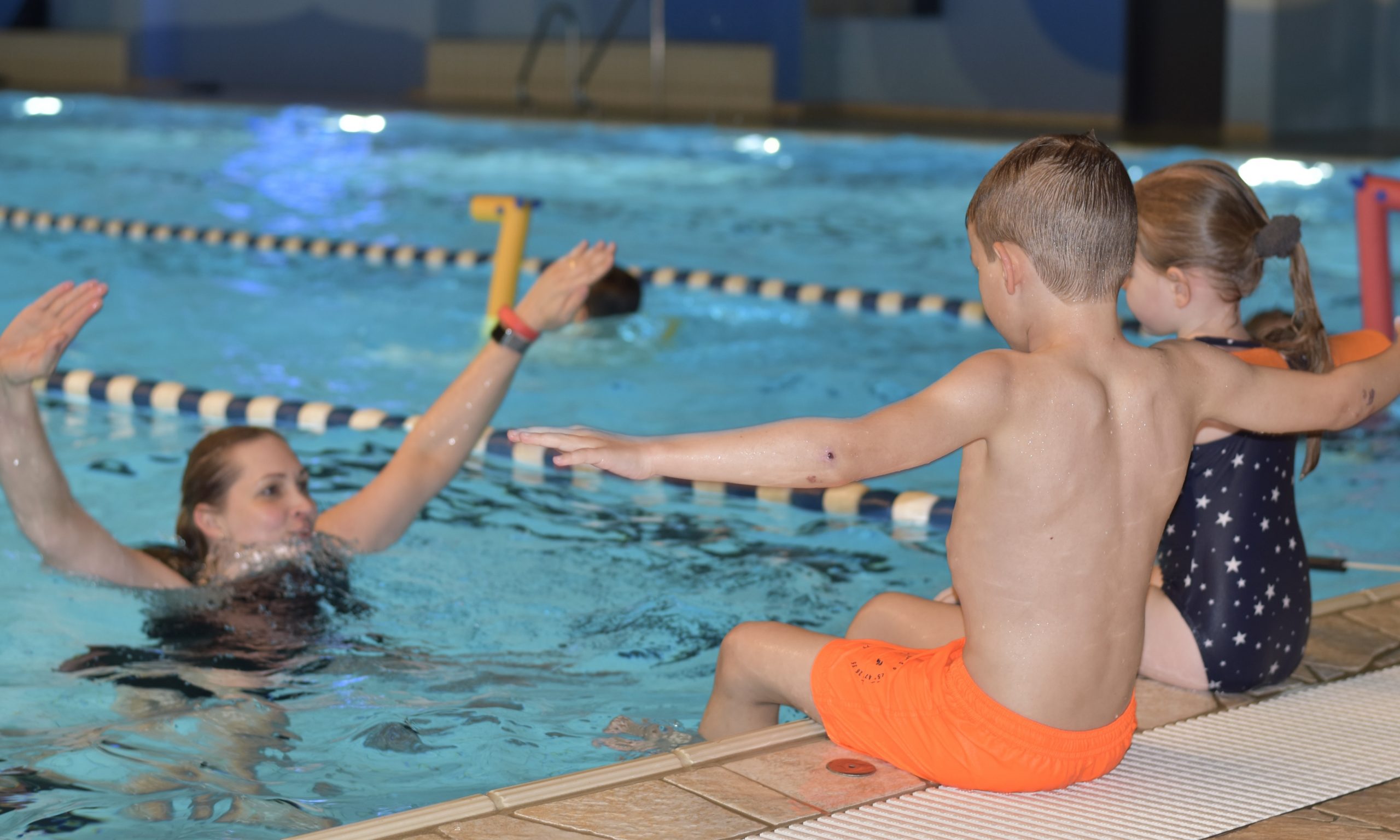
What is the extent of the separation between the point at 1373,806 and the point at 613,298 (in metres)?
5.09

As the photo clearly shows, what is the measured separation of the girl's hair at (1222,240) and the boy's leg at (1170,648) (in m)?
0.34

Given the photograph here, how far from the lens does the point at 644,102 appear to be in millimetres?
17797

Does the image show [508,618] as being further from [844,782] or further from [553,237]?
[553,237]

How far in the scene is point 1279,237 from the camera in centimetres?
252

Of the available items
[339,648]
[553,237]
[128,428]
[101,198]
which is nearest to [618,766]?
[339,648]

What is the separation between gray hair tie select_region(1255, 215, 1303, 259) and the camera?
252cm

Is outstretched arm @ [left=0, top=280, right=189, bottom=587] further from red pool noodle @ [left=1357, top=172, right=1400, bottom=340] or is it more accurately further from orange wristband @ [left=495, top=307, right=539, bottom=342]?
red pool noodle @ [left=1357, top=172, right=1400, bottom=340]

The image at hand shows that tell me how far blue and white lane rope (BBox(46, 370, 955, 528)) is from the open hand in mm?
1522

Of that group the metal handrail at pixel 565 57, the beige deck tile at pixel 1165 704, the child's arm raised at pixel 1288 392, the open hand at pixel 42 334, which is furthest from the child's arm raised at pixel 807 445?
the metal handrail at pixel 565 57

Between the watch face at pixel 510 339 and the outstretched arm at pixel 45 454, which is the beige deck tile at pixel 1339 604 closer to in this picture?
the watch face at pixel 510 339

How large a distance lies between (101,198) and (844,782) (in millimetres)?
11424

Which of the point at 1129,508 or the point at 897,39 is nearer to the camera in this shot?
the point at 1129,508

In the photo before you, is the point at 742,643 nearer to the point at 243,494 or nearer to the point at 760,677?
the point at 760,677

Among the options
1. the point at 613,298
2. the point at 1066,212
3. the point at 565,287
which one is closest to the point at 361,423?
the point at 613,298
